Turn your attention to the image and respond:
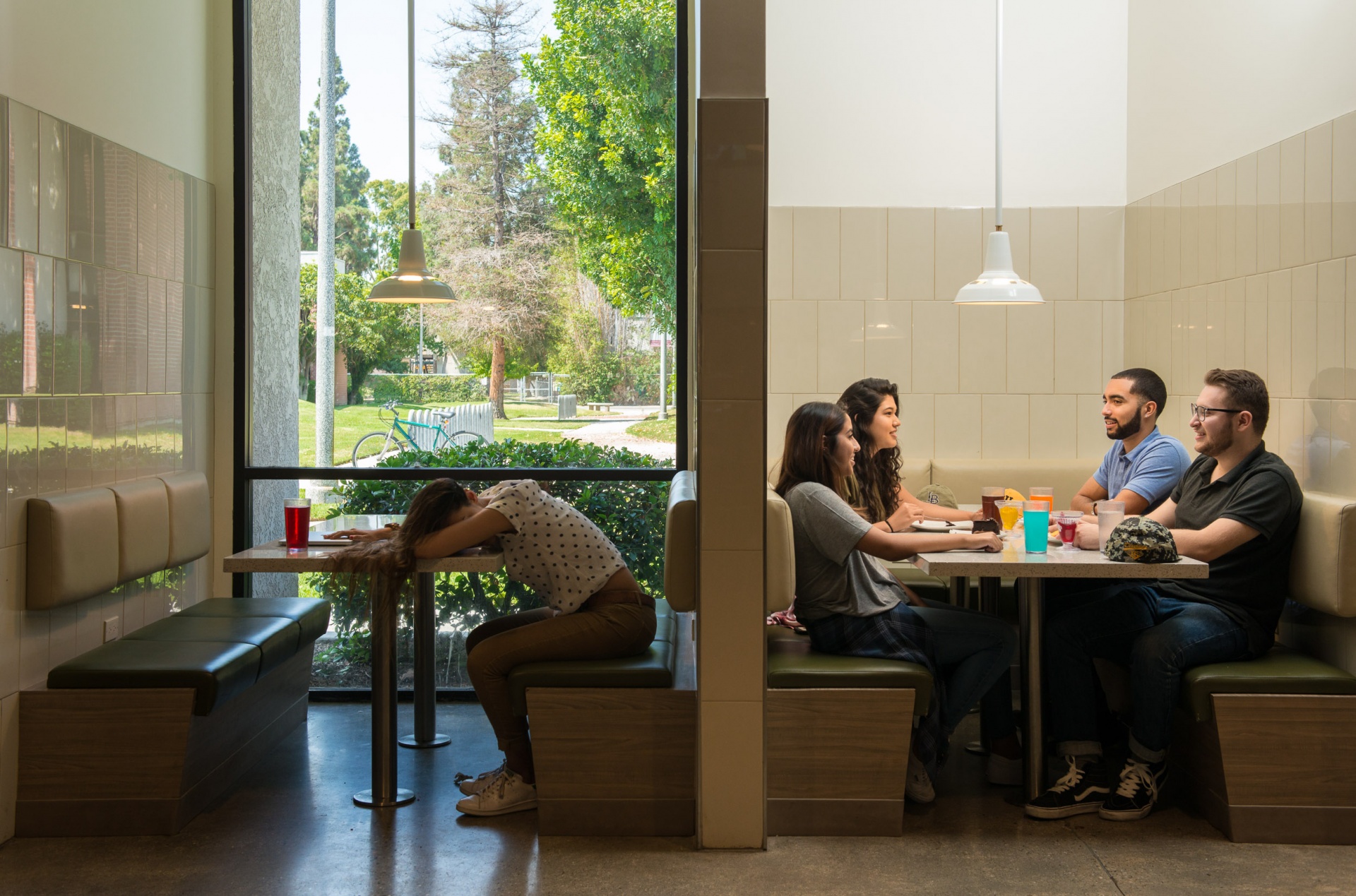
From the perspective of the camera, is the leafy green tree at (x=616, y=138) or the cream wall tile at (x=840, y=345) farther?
the cream wall tile at (x=840, y=345)

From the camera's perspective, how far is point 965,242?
203 inches

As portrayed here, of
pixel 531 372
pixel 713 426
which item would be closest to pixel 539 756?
pixel 713 426

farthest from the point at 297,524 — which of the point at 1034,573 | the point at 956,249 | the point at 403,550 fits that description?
the point at 956,249

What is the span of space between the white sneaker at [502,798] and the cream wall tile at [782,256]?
2662 millimetres

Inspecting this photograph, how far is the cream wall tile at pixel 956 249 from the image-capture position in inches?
203

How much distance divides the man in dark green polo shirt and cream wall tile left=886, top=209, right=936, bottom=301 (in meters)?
1.86

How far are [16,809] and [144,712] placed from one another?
0.46m

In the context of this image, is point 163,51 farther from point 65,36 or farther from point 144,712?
point 144,712

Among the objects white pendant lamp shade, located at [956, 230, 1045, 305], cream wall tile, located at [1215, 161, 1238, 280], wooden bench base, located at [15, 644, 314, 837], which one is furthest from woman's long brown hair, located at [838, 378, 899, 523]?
wooden bench base, located at [15, 644, 314, 837]

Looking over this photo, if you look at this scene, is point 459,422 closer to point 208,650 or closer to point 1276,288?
point 208,650

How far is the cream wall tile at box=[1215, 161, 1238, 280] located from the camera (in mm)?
4121

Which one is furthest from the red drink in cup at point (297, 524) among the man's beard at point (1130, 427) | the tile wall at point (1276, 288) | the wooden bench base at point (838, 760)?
the tile wall at point (1276, 288)

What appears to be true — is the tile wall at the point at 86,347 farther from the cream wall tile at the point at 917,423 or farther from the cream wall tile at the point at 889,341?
the cream wall tile at the point at 917,423

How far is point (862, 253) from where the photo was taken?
5.18 m
